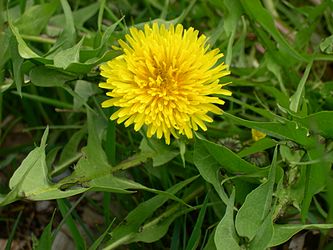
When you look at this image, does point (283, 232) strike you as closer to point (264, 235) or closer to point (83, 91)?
point (264, 235)

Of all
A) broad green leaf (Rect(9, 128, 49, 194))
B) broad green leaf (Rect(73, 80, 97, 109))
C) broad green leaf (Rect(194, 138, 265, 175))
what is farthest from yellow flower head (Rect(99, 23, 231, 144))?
broad green leaf (Rect(73, 80, 97, 109))

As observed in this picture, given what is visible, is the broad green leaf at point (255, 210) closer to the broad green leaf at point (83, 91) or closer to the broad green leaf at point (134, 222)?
the broad green leaf at point (134, 222)

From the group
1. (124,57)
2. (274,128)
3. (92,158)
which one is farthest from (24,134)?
(274,128)

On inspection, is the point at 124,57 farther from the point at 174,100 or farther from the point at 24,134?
the point at 24,134

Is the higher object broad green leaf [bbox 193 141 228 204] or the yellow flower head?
the yellow flower head

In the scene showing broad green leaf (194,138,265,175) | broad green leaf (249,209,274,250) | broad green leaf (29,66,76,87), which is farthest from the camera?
broad green leaf (29,66,76,87)

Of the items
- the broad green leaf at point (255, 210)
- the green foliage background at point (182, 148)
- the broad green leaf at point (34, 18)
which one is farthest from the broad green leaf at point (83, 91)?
the broad green leaf at point (255, 210)

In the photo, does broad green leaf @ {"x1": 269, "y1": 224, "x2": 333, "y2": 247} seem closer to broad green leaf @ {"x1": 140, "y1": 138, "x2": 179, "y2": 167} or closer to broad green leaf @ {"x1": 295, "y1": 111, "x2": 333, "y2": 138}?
broad green leaf @ {"x1": 295, "y1": 111, "x2": 333, "y2": 138}
